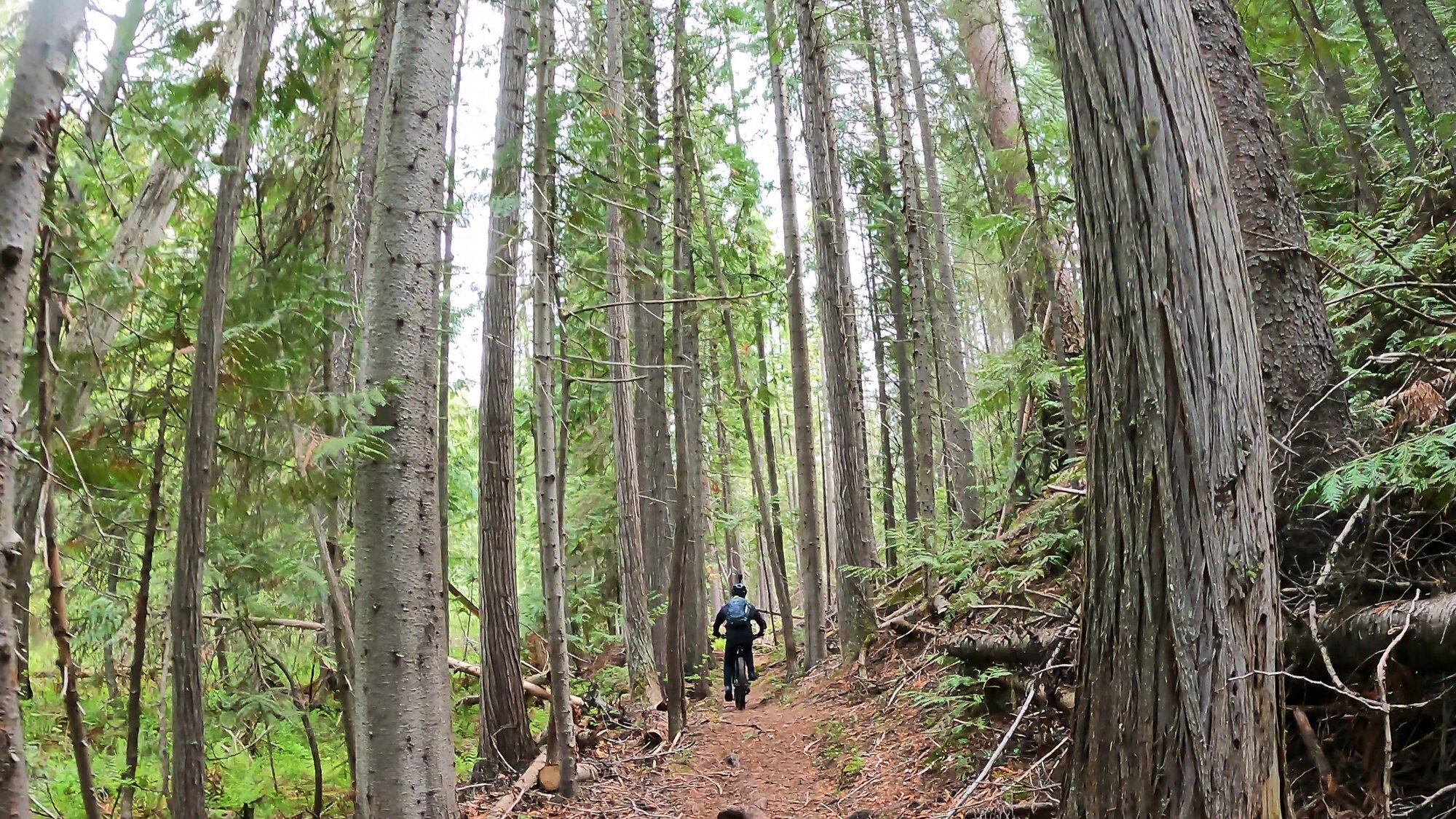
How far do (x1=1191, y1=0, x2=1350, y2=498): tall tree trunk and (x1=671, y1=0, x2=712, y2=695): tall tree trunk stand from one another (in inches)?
143

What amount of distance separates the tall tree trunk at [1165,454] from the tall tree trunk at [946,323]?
979 centimetres

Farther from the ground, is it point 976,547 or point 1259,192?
point 1259,192

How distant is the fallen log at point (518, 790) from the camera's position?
20.9 ft

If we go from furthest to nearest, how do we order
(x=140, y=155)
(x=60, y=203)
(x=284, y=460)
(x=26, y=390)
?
(x=140, y=155) < (x=284, y=460) < (x=26, y=390) < (x=60, y=203)

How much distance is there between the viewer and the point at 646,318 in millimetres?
12500

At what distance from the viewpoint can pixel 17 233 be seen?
2.10 metres

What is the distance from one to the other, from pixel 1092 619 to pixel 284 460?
16.0 ft

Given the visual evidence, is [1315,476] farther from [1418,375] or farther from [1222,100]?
[1222,100]

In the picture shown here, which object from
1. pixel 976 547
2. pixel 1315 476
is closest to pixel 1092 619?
pixel 1315 476

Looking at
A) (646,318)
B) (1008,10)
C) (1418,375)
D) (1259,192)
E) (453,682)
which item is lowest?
(453,682)

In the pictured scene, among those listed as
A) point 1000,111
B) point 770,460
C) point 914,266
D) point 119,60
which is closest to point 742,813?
point 119,60

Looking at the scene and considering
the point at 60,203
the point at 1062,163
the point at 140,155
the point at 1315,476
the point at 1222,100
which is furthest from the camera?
the point at 1062,163

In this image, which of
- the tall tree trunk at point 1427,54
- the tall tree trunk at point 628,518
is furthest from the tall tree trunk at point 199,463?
the tall tree trunk at point 1427,54

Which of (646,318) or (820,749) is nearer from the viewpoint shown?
(820,749)
